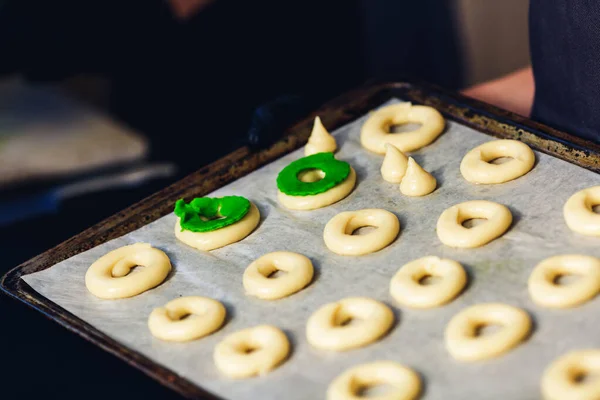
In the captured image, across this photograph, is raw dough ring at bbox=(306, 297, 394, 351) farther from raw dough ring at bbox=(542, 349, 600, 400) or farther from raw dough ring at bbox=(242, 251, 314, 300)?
raw dough ring at bbox=(542, 349, 600, 400)

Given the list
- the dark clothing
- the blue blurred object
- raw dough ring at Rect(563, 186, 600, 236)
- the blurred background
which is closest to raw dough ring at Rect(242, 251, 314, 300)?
raw dough ring at Rect(563, 186, 600, 236)

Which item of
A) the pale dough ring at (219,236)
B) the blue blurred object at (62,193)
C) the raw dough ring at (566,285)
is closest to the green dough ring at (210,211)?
the pale dough ring at (219,236)

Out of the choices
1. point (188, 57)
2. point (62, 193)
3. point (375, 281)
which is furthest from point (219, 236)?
point (188, 57)

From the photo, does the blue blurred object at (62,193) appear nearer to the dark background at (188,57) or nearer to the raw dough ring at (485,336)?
the dark background at (188,57)

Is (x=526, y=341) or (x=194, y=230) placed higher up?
(x=194, y=230)

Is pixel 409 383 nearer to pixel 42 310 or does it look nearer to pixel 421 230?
pixel 421 230

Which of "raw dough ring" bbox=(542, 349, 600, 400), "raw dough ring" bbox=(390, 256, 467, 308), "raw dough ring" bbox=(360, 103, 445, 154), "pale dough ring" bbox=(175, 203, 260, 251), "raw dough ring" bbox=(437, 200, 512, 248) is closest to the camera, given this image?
"raw dough ring" bbox=(542, 349, 600, 400)

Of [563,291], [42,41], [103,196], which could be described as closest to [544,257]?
[563,291]
